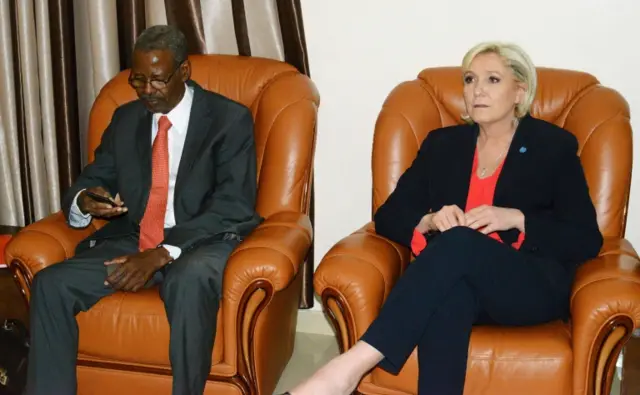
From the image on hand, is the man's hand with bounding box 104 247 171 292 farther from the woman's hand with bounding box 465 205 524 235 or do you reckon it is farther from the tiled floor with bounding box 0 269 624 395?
the woman's hand with bounding box 465 205 524 235

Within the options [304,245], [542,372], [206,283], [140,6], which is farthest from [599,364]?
[140,6]

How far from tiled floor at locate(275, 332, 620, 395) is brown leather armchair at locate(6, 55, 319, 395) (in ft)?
0.27

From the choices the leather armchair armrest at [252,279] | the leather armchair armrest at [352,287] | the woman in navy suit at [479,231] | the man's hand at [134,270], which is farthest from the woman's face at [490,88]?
the man's hand at [134,270]

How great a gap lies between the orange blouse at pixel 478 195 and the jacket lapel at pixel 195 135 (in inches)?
30.1

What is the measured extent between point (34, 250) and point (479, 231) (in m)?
1.38

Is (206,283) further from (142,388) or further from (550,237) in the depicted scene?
(550,237)

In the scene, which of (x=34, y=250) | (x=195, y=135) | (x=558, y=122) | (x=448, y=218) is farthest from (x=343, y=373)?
(x=558, y=122)

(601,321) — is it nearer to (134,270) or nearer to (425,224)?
(425,224)

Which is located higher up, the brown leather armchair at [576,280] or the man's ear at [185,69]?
the man's ear at [185,69]

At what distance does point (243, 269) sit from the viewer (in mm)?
2348

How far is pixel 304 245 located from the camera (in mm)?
2553

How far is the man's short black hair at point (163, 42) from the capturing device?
257 cm

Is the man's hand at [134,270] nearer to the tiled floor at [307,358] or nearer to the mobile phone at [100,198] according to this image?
the mobile phone at [100,198]

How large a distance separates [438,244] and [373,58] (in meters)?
1.16
